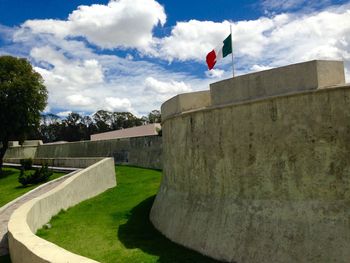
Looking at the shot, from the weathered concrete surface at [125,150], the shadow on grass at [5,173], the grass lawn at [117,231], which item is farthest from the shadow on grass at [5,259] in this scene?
the shadow on grass at [5,173]

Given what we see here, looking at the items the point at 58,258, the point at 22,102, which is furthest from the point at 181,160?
the point at 22,102

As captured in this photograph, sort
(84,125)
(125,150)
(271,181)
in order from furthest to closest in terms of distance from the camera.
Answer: (84,125) < (125,150) < (271,181)

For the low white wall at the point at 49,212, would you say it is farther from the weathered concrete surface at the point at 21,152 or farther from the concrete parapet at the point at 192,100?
the weathered concrete surface at the point at 21,152

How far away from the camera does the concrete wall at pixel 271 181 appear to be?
27.6 feet

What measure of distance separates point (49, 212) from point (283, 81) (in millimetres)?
9766

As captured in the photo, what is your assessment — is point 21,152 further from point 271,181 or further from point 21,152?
point 271,181

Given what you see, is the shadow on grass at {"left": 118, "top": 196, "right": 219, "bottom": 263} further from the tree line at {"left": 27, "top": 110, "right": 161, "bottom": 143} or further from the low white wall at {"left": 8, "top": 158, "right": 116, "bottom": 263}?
the tree line at {"left": 27, "top": 110, "right": 161, "bottom": 143}

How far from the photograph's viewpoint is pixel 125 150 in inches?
1223

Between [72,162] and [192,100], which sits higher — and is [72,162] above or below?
below

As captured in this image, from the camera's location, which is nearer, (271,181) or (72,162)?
(271,181)

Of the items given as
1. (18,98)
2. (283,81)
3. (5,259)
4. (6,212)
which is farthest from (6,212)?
(18,98)

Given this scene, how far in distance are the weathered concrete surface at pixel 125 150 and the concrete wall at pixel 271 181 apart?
15.4m

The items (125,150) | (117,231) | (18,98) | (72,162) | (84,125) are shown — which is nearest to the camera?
(117,231)

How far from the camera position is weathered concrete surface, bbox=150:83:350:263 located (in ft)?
27.6
